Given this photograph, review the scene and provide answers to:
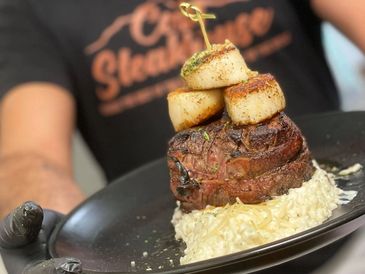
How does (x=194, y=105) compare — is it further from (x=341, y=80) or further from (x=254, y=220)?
(x=341, y=80)

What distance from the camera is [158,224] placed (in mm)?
1459

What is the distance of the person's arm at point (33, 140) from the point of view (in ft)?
7.21

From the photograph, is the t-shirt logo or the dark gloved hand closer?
the dark gloved hand

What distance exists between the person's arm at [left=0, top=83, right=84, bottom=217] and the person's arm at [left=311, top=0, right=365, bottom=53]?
1036mm

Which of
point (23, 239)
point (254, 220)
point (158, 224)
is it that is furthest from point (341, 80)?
point (23, 239)

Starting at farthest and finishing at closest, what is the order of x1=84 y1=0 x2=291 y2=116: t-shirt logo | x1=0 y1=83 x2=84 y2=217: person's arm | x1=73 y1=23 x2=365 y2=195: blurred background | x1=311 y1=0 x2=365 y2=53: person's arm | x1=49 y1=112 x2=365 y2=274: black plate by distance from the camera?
x1=73 y1=23 x2=365 y2=195: blurred background < x1=84 y1=0 x2=291 y2=116: t-shirt logo < x1=0 y1=83 x2=84 y2=217: person's arm < x1=311 y1=0 x2=365 y2=53: person's arm < x1=49 y1=112 x2=365 y2=274: black plate

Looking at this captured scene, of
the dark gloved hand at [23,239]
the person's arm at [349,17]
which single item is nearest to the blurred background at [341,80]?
the person's arm at [349,17]

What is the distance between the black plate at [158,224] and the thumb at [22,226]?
5cm

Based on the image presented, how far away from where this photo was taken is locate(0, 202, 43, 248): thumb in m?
1.26

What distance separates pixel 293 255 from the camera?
103 centimetres

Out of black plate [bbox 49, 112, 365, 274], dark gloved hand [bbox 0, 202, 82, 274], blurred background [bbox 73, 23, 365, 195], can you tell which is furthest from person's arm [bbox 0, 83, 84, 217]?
blurred background [bbox 73, 23, 365, 195]

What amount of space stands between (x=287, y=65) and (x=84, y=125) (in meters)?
0.86

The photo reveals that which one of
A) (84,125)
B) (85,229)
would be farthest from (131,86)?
(85,229)

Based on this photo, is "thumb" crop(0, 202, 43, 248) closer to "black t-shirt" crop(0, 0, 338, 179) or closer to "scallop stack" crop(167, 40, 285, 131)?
"scallop stack" crop(167, 40, 285, 131)
